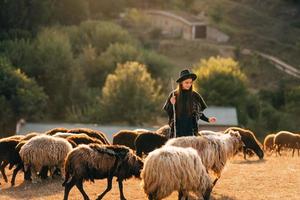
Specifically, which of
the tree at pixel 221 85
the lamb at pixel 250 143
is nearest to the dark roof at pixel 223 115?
the tree at pixel 221 85

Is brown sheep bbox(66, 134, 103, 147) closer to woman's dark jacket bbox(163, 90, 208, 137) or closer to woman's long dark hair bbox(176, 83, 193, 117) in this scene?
woman's dark jacket bbox(163, 90, 208, 137)

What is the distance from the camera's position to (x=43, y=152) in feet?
58.0

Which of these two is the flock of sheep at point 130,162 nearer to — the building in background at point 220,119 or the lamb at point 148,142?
the lamb at point 148,142

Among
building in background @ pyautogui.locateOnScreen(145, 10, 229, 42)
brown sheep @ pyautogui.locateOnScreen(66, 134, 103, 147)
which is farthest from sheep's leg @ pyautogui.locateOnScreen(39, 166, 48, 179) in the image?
building in background @ pyautogui.locateOnScreen(145, 10, 229, 42)

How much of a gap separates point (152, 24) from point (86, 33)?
23717mm

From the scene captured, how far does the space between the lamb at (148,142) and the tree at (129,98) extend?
29860 mm

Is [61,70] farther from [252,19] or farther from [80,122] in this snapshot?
[252,19]

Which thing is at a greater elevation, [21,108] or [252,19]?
[252,19]

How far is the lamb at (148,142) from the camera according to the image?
822 inches

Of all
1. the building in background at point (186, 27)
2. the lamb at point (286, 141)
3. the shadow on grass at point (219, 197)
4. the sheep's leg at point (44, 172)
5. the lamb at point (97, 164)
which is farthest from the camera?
the building in background at point (186, 27)

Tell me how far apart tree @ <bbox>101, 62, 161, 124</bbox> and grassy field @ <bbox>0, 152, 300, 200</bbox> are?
31.7 m

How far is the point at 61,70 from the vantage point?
57625 mm

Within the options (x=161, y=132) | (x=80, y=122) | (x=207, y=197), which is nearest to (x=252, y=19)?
(x=80, y=122)

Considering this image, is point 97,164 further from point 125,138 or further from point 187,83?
point 125,138
